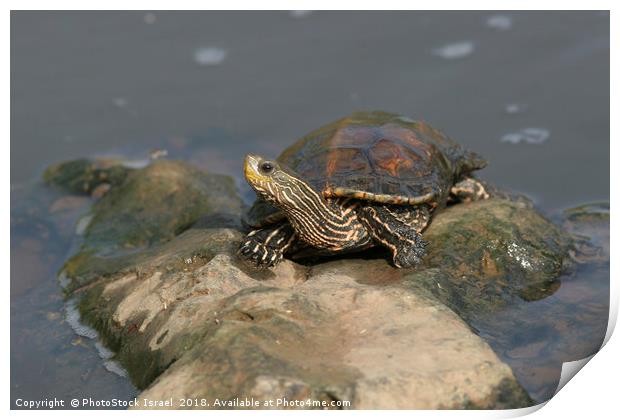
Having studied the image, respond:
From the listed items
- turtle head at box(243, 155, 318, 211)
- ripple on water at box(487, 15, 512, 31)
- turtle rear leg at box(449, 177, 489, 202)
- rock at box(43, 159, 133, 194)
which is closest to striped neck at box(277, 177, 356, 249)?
turtle head at box(243, 155, 318, 211)

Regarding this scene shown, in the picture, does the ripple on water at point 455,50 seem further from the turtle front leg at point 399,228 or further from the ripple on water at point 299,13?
the turtle front leg at point 399,228

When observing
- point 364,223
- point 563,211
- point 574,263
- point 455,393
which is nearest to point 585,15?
point 563,211

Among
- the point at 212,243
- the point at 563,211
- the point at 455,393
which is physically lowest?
the point at 563,211

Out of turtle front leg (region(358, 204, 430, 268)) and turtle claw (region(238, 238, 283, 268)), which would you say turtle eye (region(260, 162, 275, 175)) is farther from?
turtle front leg (region(358, 204, 430, 268))

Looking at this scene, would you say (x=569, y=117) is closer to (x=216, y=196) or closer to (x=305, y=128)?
(x=305, y=128)

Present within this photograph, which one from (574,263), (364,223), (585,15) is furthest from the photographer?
(585,15)
